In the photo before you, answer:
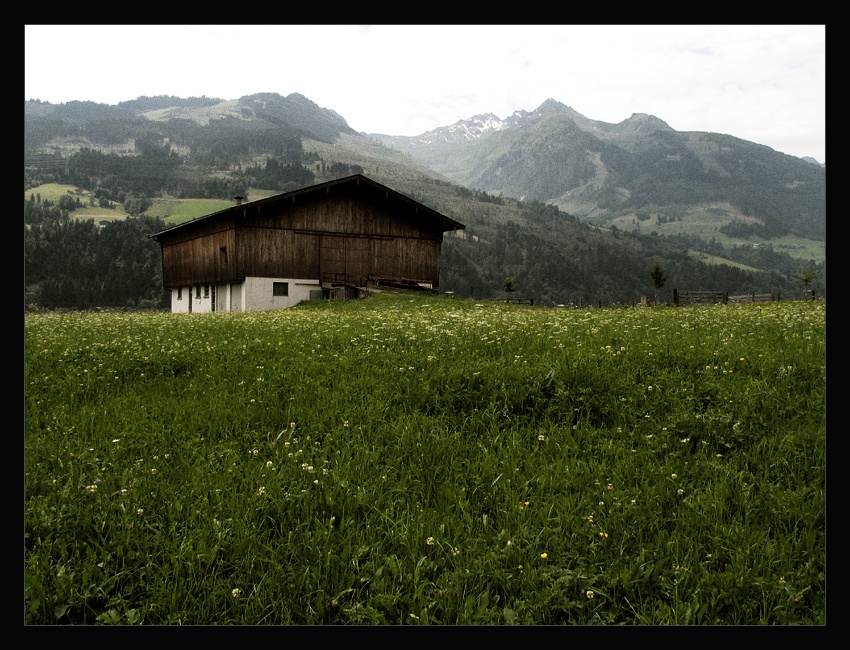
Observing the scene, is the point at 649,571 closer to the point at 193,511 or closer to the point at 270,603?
the point at 270,603

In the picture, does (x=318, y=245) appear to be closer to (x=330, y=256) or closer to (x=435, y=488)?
(x=330, y=256)

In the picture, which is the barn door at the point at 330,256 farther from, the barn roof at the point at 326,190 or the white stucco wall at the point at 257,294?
the barn roof at the point at 326,190

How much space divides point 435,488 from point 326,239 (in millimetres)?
43640

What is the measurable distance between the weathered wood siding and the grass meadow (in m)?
37.4

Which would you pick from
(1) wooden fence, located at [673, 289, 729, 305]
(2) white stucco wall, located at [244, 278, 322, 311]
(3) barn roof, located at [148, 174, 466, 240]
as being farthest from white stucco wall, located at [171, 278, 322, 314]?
(1) wooden fence, located at [673, 289, 729, 305]

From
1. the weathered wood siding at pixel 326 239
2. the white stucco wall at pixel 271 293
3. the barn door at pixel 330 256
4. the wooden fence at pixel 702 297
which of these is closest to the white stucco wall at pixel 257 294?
the white stucco wall at pixel 271 293

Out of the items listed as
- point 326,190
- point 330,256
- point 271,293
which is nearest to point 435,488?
point 271,293

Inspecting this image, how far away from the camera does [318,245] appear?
4772 cm

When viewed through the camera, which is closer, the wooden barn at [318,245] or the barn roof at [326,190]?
the barn roof at [326,190]

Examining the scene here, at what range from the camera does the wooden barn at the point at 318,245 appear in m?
46.2

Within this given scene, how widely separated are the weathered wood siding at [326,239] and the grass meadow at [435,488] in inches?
1471

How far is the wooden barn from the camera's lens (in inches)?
1820

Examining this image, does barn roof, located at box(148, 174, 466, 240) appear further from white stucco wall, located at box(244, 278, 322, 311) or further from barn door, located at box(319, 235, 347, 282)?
white stucco wall, located at box(244, 278, 322, 311)

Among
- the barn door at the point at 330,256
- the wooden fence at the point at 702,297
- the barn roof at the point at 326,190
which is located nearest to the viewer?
the wooden fence at the point at 702,297
